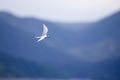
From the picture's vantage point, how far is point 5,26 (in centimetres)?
365

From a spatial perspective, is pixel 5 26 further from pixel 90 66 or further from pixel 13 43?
pixel 90 66

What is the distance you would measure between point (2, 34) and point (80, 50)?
3.14 feet

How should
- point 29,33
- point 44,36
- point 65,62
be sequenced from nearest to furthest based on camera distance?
point 44,36 → point 29,33 → point 65,62

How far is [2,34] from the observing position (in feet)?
12.0

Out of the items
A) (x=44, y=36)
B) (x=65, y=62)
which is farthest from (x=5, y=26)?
(x=65, y=62)

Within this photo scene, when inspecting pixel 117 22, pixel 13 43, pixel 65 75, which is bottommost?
pixel 65 75

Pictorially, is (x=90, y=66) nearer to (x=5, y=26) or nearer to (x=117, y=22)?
(x=117, y=22)

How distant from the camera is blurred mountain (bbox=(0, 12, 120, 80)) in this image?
144 inches

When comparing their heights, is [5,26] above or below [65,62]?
above

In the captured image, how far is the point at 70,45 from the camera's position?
3875 millimetres

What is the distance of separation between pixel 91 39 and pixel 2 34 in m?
1.05

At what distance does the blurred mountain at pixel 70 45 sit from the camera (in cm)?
365

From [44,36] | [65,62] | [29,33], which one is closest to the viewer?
[44,36]

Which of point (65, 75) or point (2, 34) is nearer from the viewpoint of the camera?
point (2, 34)
